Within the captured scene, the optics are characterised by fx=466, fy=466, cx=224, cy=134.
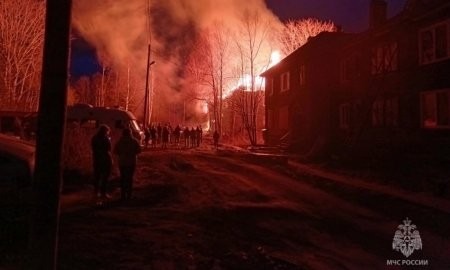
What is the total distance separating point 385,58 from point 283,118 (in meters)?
14.8

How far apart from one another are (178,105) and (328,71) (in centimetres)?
5536

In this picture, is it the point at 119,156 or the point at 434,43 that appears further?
the point at 434,43

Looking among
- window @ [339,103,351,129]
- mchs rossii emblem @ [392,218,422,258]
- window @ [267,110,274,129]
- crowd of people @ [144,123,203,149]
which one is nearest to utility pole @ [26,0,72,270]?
mchs rossii emblem @ [392,218,422,258]

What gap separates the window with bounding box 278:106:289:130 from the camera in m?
35.2

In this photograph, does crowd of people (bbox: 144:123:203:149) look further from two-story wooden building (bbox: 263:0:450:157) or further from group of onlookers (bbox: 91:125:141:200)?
group of onlookers (bbox: 91:125:141:200)

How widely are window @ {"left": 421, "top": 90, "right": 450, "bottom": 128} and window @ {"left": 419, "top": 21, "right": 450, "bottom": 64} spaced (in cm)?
140

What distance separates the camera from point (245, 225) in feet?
28.3

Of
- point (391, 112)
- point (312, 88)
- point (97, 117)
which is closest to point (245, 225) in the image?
point (97, 117)

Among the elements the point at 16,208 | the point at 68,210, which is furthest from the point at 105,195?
the point at 16,208

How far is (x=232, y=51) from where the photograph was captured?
163ft

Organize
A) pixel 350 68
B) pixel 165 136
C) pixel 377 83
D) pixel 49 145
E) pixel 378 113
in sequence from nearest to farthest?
pixel 49 145, pixel 377 83, pixel 378 113, pixel 350 68, pixel 165 136

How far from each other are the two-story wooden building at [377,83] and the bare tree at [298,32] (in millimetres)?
12971

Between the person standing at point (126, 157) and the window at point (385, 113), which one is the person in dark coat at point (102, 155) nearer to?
the person standing at point (126, 157)

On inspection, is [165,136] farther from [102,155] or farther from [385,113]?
[102,155]
